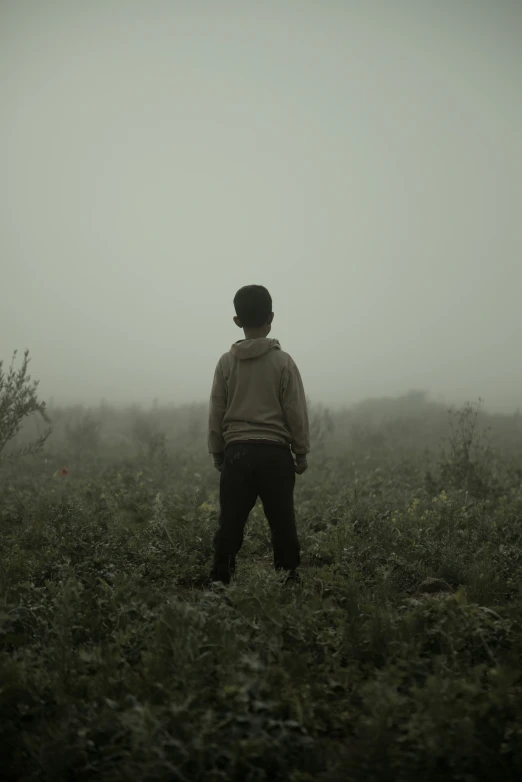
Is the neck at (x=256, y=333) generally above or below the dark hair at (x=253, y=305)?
below

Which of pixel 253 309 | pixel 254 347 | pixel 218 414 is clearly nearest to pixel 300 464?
pixel 218 414

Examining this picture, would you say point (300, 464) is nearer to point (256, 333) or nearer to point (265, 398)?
point (265, 398)

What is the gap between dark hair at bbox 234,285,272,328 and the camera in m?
4.14

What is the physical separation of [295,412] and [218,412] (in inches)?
29.5

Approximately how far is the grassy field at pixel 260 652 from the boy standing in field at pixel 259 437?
1.12ft

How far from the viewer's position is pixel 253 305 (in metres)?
A: 4.15

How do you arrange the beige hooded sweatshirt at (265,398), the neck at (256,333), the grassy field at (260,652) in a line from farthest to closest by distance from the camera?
the neck at (256,333) → the beige hooded sweatshirt at (265,398) → the grassy field at (260,652)

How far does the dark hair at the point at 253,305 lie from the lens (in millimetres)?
4145

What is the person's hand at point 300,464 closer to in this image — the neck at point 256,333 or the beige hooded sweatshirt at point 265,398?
the beige hooded sweatshirt at point 265,398

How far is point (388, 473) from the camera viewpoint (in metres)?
10.6

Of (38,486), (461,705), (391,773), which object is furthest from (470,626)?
(38,486)

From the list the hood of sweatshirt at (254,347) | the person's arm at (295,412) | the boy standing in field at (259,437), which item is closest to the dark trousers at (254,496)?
the boy standing in field at (259,437)

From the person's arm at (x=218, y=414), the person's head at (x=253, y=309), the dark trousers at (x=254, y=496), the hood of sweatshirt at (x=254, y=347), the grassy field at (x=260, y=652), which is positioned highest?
the person's head at (x=253, y=309)

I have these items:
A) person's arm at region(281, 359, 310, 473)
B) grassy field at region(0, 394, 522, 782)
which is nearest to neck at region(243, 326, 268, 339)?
person's arm at region(281, 359, 310, 473)
